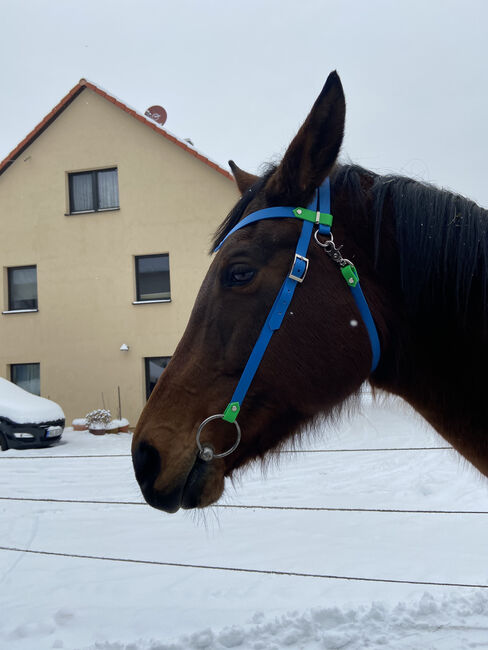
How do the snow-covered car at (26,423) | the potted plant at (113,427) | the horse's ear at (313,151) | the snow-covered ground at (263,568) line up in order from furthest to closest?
the potted plant at (113,427), the snow-covered car at (26,423), the snow-covered ground at (263,568), the horse's ear at (313,151)

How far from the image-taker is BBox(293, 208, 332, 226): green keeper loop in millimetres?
1605

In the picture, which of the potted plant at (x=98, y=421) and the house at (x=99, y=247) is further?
the house at (x=99, y=247)

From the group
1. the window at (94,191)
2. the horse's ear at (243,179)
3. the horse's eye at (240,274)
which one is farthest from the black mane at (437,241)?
the window at (94,191)

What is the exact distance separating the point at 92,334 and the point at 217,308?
1301cm

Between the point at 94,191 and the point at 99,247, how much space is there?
1.57 meters

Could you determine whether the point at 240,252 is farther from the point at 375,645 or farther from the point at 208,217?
the point at 208,217

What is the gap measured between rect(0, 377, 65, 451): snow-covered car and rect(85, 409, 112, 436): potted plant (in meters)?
1.40

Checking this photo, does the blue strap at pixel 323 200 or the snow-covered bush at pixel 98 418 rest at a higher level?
the blue strap at pixel 323 200

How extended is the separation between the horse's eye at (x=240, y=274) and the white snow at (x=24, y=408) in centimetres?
980

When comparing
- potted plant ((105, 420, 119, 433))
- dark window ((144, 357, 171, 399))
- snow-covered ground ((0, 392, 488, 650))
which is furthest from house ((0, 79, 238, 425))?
snow-covered ground ((0, 392, 488, 650))

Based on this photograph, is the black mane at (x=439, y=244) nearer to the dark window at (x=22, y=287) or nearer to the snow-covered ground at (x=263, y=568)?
the snow-covered ground at (x=263, y=568)

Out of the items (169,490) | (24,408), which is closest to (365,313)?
(169,490)

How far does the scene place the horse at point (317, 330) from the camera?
1541mm

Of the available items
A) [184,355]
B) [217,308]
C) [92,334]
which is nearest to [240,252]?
[217,308]
